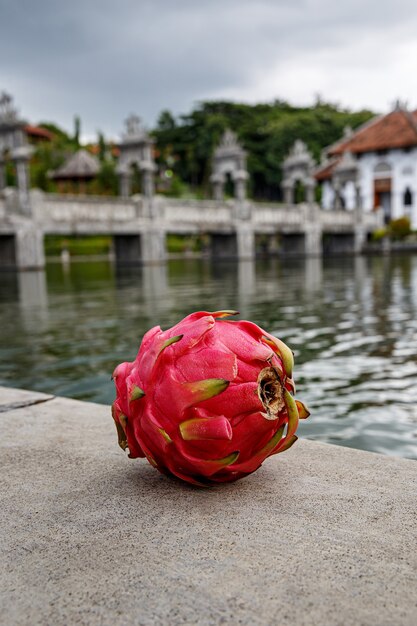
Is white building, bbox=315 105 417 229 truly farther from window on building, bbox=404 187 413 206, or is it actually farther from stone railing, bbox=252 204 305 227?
stone railing, bbox=252 204 305 227

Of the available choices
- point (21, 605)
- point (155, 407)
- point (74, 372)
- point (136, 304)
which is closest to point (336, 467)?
point (155, 407)

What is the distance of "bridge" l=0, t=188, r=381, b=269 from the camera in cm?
2231

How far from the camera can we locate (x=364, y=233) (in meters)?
41.8

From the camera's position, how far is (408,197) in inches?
2068

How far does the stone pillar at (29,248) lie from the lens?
22.1 meters

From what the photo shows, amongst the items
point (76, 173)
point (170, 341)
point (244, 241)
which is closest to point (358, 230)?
point (244, 241)

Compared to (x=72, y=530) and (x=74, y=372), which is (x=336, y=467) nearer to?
(x=72, y=530)

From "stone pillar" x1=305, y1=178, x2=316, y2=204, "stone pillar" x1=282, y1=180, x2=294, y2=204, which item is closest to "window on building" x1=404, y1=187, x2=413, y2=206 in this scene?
"stone pillar" x1=305, y1=178, x2=316, y2=204

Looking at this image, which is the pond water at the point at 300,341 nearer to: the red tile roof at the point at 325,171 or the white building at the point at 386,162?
the white building at the point at 386,162

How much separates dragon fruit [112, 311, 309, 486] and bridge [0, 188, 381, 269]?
2097 centimetres

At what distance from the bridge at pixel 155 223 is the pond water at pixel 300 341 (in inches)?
359

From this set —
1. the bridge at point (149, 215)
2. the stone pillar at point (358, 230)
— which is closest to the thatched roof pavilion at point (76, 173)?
the bridge at point (149, 215)

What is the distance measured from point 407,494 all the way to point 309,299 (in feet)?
30.6

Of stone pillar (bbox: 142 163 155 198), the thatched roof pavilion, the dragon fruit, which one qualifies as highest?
the thatched roof pavilion
